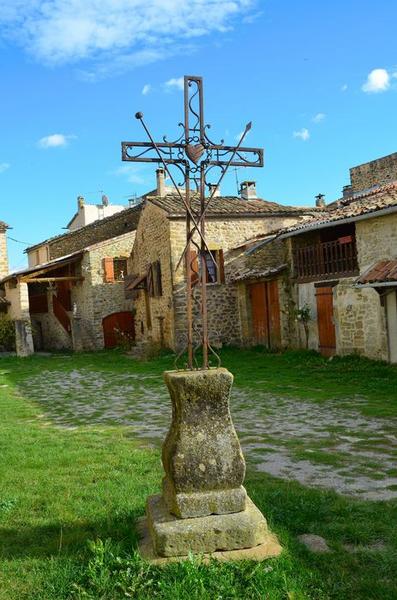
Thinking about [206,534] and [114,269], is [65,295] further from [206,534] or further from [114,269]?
[206,534]

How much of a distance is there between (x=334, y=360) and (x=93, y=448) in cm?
917

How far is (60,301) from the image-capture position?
28.2 metres

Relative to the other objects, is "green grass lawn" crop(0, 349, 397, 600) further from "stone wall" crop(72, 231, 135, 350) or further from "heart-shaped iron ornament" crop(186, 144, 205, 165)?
"stone wall" crop(72, 231, 135, 350)

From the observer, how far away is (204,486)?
3.75m

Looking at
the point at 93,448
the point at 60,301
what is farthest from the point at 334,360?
the point at 60,301

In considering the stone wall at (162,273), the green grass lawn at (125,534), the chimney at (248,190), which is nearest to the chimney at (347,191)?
the chimney at (248,190)

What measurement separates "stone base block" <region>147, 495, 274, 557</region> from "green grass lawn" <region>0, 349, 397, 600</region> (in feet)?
0.42

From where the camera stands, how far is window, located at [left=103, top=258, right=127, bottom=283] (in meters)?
25.3

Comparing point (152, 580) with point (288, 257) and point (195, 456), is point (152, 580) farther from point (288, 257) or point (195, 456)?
point (288, 257)

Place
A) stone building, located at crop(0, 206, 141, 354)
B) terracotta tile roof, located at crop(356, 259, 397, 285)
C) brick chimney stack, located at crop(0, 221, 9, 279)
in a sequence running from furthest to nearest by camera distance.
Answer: brick chimney stack, located at crop(0, 221, 9, 279) → stone building, located at crop(0, 206, 141, 354) → terracotta tile roof, located at crop(356, 259, 397, 285)

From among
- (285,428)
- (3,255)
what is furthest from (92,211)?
(285,428)

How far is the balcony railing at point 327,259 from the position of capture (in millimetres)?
15336

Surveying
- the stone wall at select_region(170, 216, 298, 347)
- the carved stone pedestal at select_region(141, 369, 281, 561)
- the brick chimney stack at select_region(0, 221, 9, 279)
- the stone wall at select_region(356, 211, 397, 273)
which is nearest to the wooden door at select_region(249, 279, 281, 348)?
the stone wall at select_region(170, 216, 298, 347)

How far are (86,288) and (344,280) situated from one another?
1374 cm
